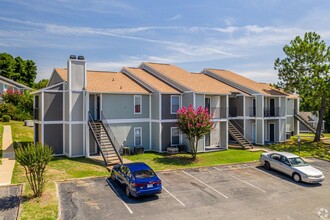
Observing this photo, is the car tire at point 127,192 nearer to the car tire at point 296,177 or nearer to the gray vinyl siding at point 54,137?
the car tire at point 296,177

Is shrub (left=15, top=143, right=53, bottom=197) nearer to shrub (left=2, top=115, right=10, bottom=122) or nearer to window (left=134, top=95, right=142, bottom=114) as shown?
window (left=134, top=95, right=142, bottom=114)

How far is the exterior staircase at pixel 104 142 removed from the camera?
22855 mm

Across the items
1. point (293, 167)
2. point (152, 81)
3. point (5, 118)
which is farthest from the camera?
point (5, 118)

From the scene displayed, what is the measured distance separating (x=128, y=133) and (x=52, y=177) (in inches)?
383

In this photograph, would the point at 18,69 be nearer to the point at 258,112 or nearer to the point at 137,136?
the point at 137,136

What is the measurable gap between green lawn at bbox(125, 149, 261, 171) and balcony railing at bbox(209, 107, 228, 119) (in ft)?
13.2

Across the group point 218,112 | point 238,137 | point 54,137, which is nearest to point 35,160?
point 54,137

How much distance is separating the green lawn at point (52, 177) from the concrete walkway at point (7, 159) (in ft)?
1.25

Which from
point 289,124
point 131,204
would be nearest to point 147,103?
point 131,204

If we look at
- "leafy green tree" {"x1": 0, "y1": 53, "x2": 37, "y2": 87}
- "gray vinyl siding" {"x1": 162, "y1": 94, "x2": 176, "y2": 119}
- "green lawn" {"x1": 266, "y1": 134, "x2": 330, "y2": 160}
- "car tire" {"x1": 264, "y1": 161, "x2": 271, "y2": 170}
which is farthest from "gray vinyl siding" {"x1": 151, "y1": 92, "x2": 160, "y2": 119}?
"leafy green tree" {"x1": 0, "y1": 53, "x2": 37, "y2": 87}

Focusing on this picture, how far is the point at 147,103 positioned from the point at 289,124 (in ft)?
80.7

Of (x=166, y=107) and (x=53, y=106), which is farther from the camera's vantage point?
(x=166, y=107)

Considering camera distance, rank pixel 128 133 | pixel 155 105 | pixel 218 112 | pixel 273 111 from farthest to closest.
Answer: pixel 273 111, pixel 218 112, pixel 155 105, pixel 128 133

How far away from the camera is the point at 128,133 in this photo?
2711cm
